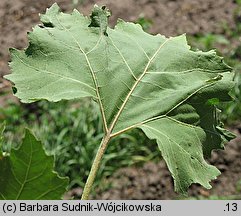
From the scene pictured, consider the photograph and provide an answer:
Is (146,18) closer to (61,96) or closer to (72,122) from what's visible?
(72,122)

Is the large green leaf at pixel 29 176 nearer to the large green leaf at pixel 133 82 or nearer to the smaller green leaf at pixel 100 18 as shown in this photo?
the large green leaf at pixel 133 82

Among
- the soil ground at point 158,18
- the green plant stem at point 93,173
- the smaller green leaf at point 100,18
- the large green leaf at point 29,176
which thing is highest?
the smaller green leaf at point 100,18

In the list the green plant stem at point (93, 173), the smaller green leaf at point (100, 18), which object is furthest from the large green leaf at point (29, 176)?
the smaller green leaf at point (100, 18)

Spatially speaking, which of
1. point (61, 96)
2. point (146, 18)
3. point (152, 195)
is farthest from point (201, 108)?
point (146, 18)

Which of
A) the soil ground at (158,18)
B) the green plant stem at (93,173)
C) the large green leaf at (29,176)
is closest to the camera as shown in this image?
the large green leaf at (29,176)

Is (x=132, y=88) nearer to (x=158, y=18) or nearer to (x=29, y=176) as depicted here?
(x=29, y=176)

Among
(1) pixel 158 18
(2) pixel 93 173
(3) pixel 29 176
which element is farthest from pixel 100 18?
(1) pixel 158 18
